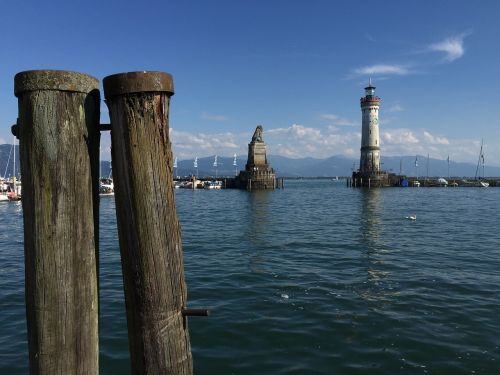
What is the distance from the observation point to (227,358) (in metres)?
7.84

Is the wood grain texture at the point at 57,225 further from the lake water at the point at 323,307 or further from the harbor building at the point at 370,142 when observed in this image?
the harbor building at the point at 370,142

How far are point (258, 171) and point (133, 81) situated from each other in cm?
9388

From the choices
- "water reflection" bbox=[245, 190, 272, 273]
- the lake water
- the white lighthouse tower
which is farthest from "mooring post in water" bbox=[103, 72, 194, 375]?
the white lighthouse tower

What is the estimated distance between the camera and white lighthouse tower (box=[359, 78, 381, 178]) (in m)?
93.3

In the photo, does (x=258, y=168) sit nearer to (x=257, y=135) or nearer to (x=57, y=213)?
(x=257, y=135)

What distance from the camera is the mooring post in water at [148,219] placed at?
319cm

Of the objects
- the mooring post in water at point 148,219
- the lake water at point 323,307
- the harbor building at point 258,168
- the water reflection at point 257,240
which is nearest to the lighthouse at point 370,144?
the harbor building at point 258,168

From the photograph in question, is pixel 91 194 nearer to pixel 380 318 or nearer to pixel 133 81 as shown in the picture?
pixel 133 81

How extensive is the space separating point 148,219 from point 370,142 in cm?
9565

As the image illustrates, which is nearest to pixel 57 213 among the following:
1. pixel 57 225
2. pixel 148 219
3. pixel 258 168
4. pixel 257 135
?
pixel 57 225

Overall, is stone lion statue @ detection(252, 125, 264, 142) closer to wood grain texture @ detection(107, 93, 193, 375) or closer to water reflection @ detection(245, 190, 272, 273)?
water reflection @ detection(245, 190, 272, 273)

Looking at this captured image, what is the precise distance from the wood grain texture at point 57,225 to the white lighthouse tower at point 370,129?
95.2 m

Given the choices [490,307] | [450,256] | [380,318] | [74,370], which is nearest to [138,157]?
[74,370]

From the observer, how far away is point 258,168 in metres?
97.7
